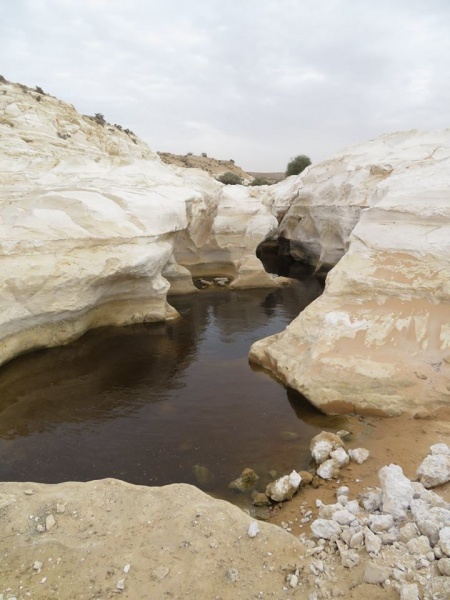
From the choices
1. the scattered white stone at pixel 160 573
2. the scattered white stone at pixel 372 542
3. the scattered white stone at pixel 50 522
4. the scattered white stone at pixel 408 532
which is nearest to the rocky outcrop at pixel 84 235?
the scattered white stone at pixel 50 522

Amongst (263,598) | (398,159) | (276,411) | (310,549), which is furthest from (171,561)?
(398,159)

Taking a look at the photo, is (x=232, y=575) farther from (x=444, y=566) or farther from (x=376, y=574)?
(x=444, y=566)

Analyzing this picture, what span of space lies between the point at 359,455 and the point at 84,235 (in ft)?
27.7

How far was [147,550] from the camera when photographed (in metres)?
4.23

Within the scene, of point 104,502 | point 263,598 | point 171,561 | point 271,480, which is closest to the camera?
point 263,598

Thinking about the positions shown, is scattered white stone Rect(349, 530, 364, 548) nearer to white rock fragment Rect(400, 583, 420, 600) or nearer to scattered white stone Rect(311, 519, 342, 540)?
scattered white stone Rect(311, 519, 342, 540)

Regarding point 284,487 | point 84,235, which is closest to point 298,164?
point 84,235

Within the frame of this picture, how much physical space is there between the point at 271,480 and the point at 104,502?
269cm

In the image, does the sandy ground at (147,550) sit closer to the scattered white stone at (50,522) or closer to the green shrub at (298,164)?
the scattered white stone at (50,522)

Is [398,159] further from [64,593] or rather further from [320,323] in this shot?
[64,593]

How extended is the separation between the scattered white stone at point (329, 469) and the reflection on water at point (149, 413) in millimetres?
642

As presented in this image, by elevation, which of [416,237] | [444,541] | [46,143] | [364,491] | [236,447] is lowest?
[236,447]

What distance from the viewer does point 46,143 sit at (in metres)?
16.2

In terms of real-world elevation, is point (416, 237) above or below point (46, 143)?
below
